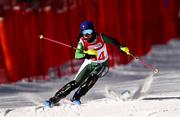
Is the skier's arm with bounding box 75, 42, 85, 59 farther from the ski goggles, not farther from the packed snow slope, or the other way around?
the packed snow slope

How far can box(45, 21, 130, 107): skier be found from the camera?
33.3 feet

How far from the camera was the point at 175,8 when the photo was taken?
22.3 meters

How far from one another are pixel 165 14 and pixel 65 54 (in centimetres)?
564

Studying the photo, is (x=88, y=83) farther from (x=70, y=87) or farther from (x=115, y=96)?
(x=115, y=96)

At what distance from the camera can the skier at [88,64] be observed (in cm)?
1015

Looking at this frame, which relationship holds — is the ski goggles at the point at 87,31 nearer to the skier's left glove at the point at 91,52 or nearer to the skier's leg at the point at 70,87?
the skier's left glove at the point at 91,52

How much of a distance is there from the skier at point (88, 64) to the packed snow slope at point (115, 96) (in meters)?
0.20

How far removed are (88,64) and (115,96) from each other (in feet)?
2.31

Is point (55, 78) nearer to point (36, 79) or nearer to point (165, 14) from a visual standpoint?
point (36, 79)

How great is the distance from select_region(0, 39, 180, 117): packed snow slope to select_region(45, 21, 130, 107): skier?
20 centimetres

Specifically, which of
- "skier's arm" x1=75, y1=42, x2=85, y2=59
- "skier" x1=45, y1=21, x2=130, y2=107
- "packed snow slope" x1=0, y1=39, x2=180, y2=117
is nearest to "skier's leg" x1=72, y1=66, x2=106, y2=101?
"skier" x1=45, y1=21, x2=130, y2=107

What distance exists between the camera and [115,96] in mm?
10430

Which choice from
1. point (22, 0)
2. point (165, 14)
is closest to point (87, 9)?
point (22, 0)

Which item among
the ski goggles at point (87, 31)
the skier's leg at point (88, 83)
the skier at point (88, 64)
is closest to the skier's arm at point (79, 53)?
the skier at point (88, 64)
